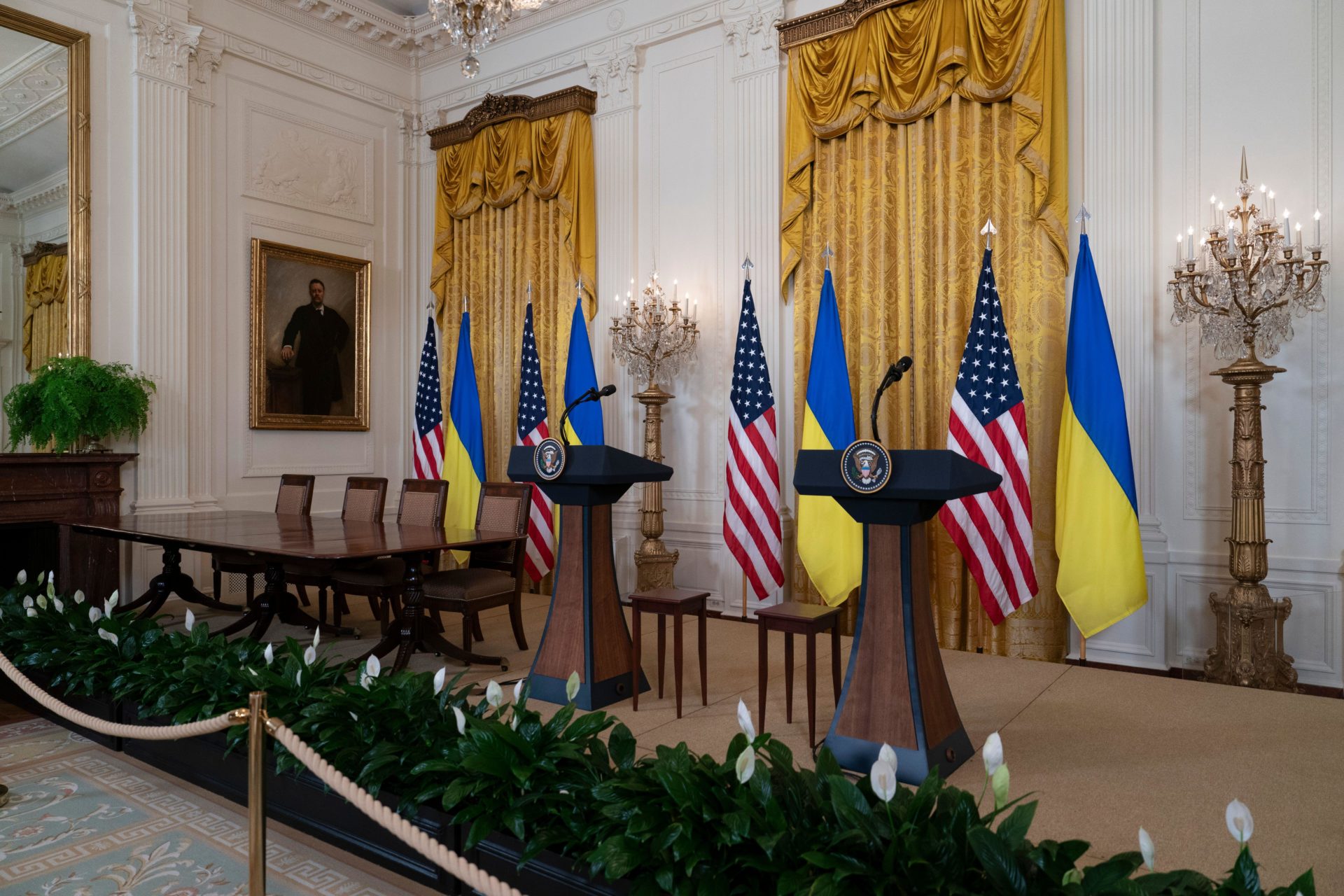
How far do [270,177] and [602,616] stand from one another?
573 cm

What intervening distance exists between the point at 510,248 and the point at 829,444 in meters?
3.73

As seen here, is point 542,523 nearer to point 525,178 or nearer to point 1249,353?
point 525,178

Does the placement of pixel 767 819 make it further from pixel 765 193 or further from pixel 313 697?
pixel 765 193

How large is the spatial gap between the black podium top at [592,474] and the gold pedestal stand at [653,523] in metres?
2.33

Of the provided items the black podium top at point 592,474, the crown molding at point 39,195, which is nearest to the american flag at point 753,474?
the black podium top at point 592,474

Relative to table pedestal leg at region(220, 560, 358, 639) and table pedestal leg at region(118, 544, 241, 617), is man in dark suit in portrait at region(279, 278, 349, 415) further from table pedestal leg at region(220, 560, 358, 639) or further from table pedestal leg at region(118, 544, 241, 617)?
table pedestal leg at region(220, 560, 358, 639)

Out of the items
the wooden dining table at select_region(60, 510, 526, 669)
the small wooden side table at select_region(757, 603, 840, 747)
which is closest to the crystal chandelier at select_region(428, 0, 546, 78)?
the wooden dining table at select_region(60, 510, 526, 669)

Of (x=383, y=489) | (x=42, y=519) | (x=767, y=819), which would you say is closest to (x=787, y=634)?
(x=767, y=819)

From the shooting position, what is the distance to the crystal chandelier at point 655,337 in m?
6.45

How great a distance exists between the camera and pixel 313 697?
293cm

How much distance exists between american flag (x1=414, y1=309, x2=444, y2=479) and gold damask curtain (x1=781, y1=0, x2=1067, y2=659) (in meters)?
3.21

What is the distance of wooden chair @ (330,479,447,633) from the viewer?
4.87 meters

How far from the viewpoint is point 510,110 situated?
7750 millimetres

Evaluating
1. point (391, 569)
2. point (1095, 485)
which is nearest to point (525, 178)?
point (391, 569)
